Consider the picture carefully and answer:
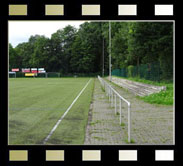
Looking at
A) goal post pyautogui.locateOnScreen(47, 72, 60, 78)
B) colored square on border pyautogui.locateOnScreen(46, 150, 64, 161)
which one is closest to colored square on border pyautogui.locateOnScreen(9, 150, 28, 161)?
colored square on border pyautogui.locateOnScreen(46, 150, 64, 161)

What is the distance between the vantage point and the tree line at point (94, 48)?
2300 cm

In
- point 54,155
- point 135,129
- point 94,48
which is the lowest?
point 135,129

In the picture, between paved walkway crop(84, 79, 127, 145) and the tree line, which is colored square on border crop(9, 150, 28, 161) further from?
the tree line

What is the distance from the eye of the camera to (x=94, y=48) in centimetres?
7138

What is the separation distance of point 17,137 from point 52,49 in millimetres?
42917

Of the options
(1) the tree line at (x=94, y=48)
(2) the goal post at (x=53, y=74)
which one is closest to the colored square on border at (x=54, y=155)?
(1) the tree line at (x=94, y=48)

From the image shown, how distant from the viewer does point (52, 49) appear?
49312 mm

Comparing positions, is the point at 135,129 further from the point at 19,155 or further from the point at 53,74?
the point at 53,74

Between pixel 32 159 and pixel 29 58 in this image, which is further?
pixel 29 58

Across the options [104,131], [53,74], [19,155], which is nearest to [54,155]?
[19,155]

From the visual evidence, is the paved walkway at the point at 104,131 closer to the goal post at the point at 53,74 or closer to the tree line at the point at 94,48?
the tree line at the point at 94,48
